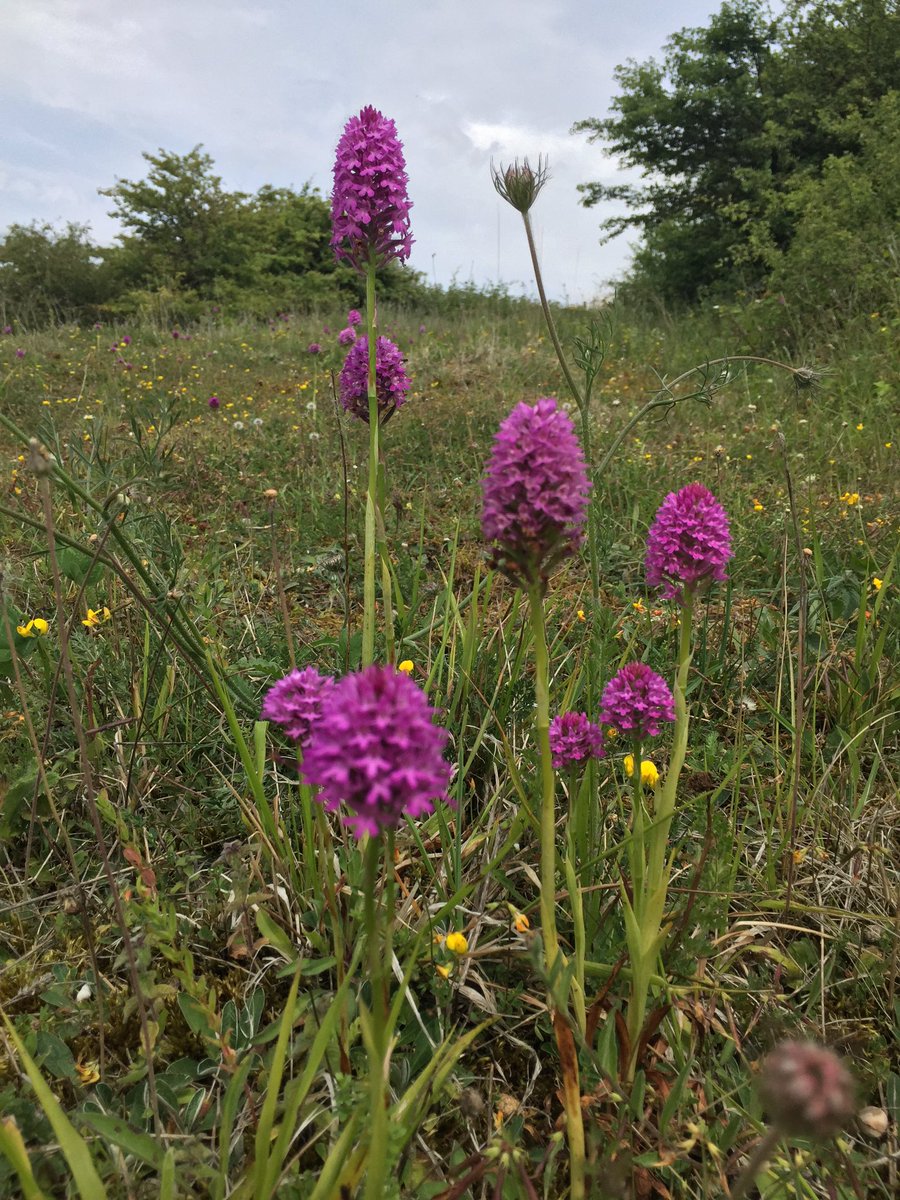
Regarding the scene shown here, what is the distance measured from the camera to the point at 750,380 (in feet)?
23.1

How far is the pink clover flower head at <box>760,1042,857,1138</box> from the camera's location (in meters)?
0.63

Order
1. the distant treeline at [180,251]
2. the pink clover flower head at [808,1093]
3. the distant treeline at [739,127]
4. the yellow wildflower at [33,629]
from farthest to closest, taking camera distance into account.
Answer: the distant treeline at [180,251] → the distant treeline at [739,127] → the yellow wildflower at [33,629] → the pink clover flower head at [808,1093]

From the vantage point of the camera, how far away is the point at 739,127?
19.3 m

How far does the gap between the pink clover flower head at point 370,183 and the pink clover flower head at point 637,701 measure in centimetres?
141

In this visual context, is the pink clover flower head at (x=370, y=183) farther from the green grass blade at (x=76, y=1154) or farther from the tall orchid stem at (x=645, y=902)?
the green grass blade at (x=76, y=1154)

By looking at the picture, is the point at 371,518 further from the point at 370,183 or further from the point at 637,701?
the point at 370,183

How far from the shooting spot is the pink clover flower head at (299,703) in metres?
1.35

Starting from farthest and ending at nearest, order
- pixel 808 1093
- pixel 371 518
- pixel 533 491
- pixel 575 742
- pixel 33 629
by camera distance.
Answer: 1. pixel 33 629
2. pixel 371 518
3. pixel 575 742
4. pixel 533 491
5. pixel 808 1093

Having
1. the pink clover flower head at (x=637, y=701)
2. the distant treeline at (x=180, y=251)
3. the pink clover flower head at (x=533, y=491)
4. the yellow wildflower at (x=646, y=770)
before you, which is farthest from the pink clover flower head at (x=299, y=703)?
the distant treeline at (x=180, y=251)

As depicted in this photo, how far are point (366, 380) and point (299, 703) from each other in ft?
4.90

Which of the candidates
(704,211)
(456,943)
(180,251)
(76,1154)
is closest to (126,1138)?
(76,1154)

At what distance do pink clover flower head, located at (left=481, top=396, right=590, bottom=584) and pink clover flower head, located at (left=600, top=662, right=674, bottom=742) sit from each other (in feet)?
1.99

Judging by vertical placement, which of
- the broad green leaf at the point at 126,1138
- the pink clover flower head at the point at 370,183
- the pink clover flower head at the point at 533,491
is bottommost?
the broad green leaf at the point at 126,1138

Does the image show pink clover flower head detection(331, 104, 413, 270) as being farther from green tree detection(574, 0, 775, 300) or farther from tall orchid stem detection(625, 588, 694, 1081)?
green tree detection(574, 0, 775, 300)
